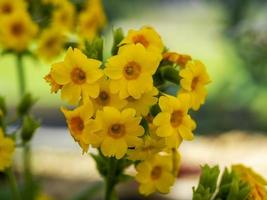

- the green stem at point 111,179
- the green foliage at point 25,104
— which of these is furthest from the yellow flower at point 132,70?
the green foliage at point 25,104


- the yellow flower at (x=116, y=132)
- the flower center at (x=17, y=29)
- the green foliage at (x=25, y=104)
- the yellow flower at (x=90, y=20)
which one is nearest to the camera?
the yellow flower at (x=116, y=132)

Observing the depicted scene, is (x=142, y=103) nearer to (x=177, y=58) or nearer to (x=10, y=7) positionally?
(x=177, y=58)

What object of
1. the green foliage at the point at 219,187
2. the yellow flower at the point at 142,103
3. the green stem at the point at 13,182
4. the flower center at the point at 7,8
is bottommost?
the green stem at the point at 13,182

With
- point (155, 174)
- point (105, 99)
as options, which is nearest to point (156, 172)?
point (155, 174)

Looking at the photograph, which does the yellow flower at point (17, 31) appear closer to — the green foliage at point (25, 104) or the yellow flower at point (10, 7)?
the yellow flower at point (10, 7)

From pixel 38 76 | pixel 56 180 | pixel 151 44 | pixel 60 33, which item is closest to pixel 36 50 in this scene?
pixel 60 33

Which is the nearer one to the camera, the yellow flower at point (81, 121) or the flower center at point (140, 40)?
the yellow flower at point (81, 121)

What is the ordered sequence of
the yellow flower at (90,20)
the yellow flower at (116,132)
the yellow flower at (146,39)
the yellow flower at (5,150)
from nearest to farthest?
the yellow flower at (116,132) < the yellow flower at (146,39) < the yellow flower at (5,150) < the yellow flower at (90,20)

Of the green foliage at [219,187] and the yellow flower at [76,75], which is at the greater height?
the yellow flower at [76,75]
